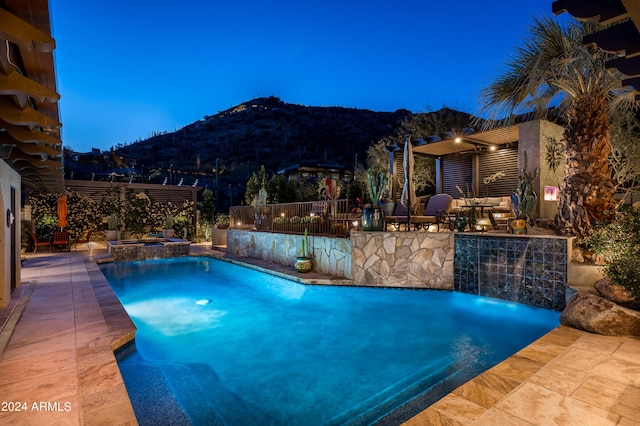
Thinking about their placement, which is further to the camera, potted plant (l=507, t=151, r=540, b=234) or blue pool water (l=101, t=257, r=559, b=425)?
potted plant (l=507, t=151, r=540, b=234)

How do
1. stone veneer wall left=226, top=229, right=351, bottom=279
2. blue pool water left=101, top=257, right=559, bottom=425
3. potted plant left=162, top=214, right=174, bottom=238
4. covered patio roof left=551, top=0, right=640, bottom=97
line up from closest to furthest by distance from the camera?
covered patio roof left=551, top=0, right=640, bottom=97 → blue pool water left=101, top=257, right=559, bottom=425 → stone veneer wall left=226, top=229, right=351, bottom=279 → potted plant left=162, top=214, right=174, bottom=238

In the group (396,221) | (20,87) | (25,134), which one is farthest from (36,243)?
(20,87)

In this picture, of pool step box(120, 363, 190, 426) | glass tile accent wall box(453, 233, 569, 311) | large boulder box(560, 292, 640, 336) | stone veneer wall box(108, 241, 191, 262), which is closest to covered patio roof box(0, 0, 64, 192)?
pool step box(120, 363, 190, 426)

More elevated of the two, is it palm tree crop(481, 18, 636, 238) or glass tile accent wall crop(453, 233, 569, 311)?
palm tree crop(481, 18, 636, 238)

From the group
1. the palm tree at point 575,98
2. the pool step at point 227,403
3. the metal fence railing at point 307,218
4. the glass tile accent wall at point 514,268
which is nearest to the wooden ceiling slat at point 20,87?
the pool step at point 227,403

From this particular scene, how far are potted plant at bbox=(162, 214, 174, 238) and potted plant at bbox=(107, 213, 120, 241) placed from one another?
195 centimetres

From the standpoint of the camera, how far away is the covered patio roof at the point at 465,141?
11.8 m

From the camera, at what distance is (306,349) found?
5258 millimetres

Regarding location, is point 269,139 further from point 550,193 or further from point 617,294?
point 617,294

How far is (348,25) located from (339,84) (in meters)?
68.2

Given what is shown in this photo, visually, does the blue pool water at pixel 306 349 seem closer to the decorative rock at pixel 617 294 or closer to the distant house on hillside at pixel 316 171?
the decorative rock at pixel 617 294

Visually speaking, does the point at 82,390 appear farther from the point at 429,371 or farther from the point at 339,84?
the point at 339,84

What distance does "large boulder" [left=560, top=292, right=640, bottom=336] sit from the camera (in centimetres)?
430

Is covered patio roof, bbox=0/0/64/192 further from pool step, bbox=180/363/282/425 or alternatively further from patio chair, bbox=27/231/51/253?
patio chair, bbox=27/231/51/253
